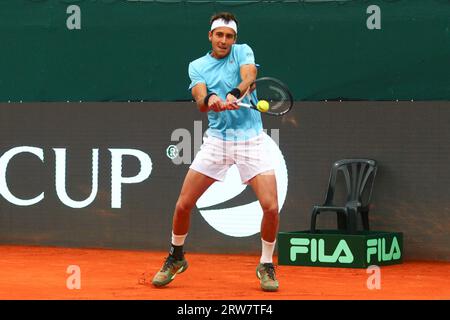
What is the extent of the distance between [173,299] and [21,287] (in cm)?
130

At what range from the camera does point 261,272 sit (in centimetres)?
732

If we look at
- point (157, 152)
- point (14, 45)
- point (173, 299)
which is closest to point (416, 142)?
point (157, 152)

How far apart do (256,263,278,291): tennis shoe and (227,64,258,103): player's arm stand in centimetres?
120

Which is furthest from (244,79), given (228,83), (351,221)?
(351,221)

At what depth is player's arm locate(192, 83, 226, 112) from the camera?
6875mm

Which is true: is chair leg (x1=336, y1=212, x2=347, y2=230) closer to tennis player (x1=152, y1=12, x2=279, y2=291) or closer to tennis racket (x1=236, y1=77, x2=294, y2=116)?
tennis racket (x1=236, y1=77, x2=294, y2=116)

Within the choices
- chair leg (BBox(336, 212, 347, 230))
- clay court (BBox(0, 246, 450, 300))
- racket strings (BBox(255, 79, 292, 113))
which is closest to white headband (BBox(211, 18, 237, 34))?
racket strings (BBox(255, 79, 292, 113))

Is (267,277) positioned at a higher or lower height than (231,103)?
lower

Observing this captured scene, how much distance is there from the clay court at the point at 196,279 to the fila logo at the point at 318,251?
0.35 ft

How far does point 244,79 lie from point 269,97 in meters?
2.39

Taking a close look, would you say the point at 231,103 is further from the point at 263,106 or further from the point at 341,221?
the point at 341,221

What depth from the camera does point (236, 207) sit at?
984 cm

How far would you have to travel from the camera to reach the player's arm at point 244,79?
6.93 meters

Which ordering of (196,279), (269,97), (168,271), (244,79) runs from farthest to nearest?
(269,97)
(196,279)
(168,271)
(244,79)
